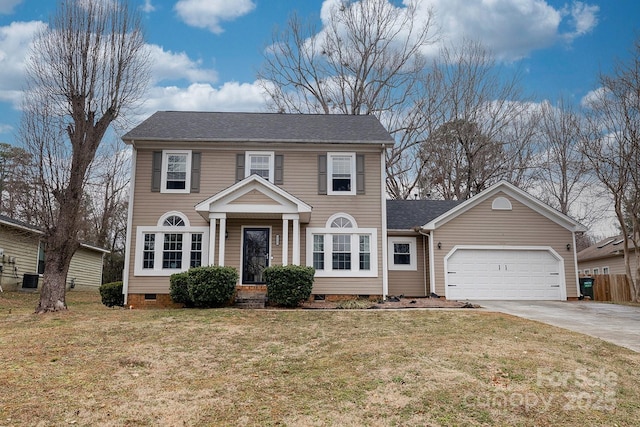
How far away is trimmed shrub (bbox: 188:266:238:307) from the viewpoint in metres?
12.2

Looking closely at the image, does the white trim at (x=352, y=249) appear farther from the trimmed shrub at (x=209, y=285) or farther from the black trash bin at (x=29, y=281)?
the black trash bin at (x=29, y=281)

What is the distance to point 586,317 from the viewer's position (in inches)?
440

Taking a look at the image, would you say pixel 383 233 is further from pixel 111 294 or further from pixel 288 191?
pixel 111 294

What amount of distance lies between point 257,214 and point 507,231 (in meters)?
8.85

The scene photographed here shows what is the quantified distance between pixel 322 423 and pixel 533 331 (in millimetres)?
5853

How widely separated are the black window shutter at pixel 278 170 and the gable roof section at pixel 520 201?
5.31 meters

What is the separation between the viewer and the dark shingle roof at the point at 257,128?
49.1 ft

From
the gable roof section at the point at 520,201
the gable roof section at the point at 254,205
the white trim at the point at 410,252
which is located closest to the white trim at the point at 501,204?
the gable roof section at the point at 520,201

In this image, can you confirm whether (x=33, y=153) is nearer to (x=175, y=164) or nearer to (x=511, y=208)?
(x=175, y=164)

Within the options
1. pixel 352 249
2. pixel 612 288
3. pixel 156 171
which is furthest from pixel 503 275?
pixel 156 171

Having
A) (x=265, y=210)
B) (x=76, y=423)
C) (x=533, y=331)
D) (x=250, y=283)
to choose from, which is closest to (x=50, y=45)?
(x=265, y=210)

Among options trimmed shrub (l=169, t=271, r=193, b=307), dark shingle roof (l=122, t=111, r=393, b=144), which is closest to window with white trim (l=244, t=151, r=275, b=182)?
dark shingle roof (l=122, t=111, r=393, b=144)

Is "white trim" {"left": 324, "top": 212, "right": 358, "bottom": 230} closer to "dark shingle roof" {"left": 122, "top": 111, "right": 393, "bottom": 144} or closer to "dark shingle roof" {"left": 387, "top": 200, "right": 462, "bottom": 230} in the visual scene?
"dark shingle roof" {"left": 387, "top": 200, "right": 462, "bottom": 230}

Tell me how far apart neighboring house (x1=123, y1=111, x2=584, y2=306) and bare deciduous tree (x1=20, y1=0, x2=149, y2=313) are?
2.89m
